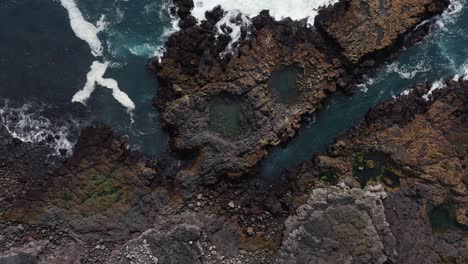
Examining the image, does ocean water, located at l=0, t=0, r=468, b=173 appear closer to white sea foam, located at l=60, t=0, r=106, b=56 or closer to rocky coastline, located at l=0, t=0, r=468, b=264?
white sea foam, located at l=60, t=0, r=106, b=56

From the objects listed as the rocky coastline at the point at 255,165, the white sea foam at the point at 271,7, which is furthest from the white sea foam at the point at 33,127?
the white sea foam at the point at 271,7

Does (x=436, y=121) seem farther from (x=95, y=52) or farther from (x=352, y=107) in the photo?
(x=95, y=52)

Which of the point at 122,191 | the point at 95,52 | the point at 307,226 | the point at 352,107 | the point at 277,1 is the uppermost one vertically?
the point at 277,1

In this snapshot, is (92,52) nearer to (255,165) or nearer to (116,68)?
(116,68)

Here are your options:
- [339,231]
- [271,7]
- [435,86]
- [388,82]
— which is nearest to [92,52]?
[271,7]

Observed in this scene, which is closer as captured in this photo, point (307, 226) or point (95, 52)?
point (307, 226)

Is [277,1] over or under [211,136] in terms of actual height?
over

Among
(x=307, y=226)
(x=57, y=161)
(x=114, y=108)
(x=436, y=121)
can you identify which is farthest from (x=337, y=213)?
(x=57, y=161)
